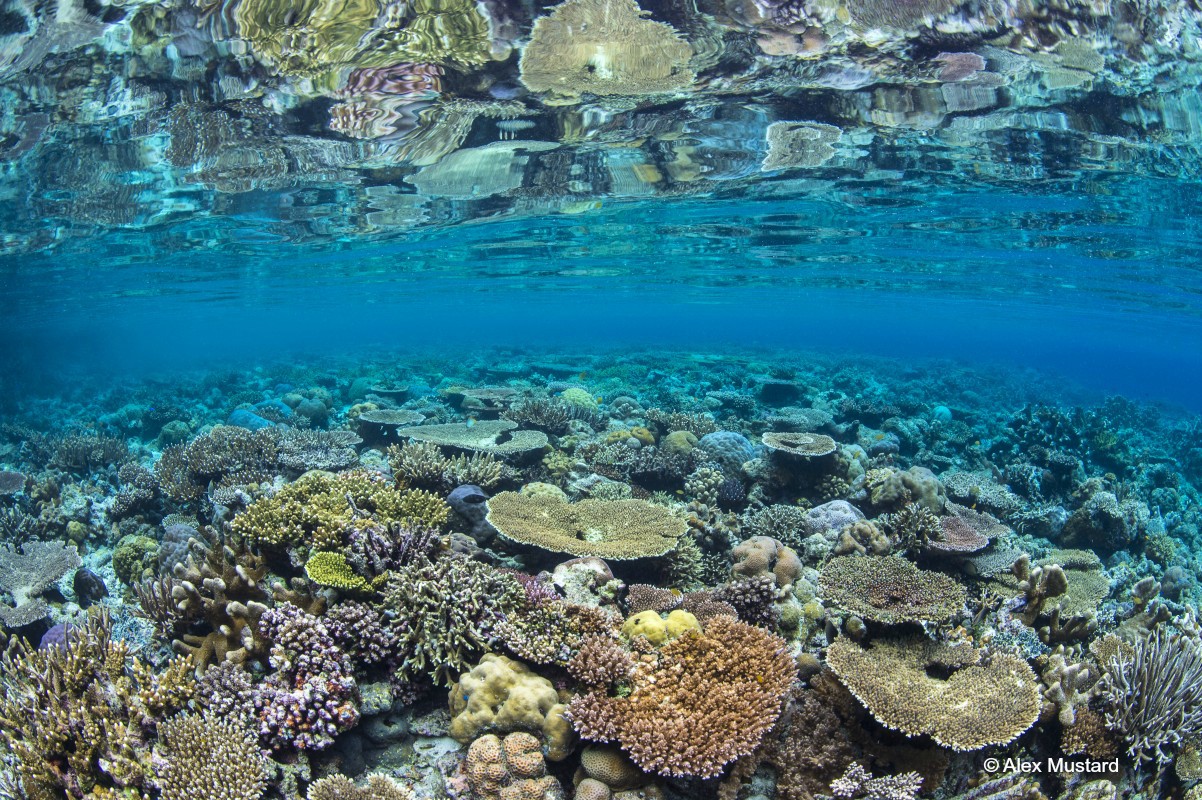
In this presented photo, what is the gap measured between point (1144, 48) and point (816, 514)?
9365 mm

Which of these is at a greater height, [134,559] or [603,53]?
[603,53]

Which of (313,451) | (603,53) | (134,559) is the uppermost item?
(603,53)

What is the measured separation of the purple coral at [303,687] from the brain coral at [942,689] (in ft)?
12.4

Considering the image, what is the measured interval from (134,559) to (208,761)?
5.43 m

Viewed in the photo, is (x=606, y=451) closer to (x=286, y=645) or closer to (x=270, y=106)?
(x=286, y=645)

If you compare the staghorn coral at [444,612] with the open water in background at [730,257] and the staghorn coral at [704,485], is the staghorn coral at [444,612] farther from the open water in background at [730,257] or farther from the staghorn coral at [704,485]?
the open water in background at [730,257]

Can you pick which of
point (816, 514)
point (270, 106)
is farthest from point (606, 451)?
point (270, 106)

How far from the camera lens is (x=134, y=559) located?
8023mm

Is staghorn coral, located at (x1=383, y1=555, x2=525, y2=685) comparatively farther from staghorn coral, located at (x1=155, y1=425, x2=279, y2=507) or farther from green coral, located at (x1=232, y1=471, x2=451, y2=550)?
staghorn coral, located at (x1=155, y1=425, x2=279, y2=507)

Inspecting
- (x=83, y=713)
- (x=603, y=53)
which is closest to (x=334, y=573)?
(x=83, y=713)

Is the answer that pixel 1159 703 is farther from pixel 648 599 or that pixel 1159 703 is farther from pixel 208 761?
pixel 208 761

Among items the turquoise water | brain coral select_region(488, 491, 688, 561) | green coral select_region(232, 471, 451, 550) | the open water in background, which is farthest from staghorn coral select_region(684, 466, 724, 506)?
the open water in background

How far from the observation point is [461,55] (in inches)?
387

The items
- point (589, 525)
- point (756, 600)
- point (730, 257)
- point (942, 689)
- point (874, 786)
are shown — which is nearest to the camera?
point (874, 786)
